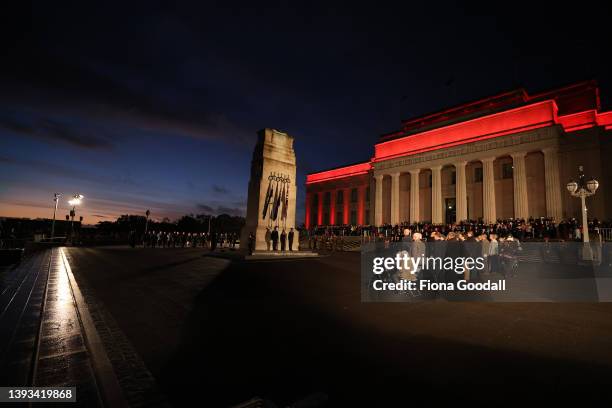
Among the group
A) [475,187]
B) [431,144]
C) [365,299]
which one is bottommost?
[365,299]

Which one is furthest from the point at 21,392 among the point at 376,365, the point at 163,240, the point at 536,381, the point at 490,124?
the point at 490,124

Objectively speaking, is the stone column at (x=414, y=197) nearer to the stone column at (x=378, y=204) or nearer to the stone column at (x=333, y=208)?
the stone column at (x=378, y=204)

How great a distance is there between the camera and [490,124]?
105 feet

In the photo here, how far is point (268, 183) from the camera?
1758 centimetres

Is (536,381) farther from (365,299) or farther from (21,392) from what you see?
(21,392)

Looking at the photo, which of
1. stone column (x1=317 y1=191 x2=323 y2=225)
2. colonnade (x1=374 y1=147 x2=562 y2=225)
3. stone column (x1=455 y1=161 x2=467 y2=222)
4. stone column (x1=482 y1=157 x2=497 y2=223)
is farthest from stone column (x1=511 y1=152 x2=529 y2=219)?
stone column (x1=317 y1=191 x2=323 y2=225)

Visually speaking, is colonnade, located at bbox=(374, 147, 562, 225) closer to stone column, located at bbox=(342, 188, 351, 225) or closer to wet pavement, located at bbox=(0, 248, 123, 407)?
stone column, located at bbox=(342, 188, 351, 225)

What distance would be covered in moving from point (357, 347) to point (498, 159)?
38.1 m

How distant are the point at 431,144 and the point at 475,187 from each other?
7788 millimetres

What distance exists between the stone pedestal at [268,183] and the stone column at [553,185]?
2564 centimetres

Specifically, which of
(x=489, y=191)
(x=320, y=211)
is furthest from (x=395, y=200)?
(x=320, y=211)

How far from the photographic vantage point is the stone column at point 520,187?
1109 inches

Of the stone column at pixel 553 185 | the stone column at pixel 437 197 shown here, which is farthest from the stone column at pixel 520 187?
the stone column at pixel 437 197

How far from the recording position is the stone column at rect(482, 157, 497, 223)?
2995 cm
